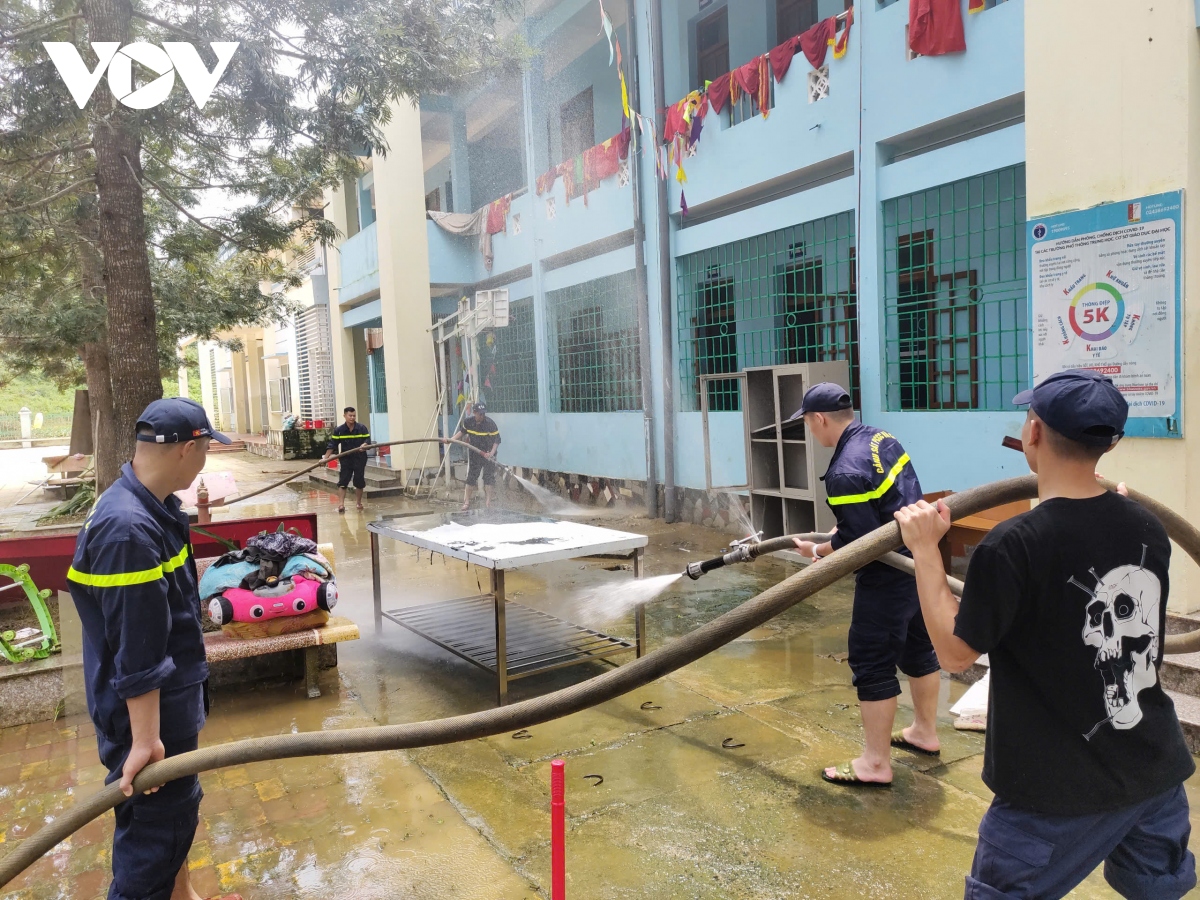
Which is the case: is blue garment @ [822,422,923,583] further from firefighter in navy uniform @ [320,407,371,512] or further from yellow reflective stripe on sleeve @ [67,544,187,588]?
firefighter in navy uniform @ [320,407,371,512]

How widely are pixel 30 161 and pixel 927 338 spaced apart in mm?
8138

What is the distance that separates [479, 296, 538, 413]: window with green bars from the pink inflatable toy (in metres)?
9.80

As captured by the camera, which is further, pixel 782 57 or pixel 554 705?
pixel 782 57

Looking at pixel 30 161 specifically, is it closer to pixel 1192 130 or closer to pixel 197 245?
pixel 197 245

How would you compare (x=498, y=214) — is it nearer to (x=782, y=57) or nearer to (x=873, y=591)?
(x=782, y=57)

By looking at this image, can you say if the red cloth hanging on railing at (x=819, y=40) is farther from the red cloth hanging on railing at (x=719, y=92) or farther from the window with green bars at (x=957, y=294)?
the window with green bars at (x=957, y=294)

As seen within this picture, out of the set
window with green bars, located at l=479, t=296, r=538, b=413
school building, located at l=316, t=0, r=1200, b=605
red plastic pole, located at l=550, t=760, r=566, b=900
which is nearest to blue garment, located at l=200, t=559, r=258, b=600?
red plastic pole, located at l=550, t=760, r=566, b=900

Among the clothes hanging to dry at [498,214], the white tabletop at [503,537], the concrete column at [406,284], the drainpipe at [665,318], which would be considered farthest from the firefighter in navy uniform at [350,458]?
the white tabletop at [503,537]

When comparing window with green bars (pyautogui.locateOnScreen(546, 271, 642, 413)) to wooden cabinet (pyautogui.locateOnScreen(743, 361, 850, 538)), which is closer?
wooden cabinet (pyautogui.locateOnScreen(743, 361, 850, 538))

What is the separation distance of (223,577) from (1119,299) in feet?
17.9

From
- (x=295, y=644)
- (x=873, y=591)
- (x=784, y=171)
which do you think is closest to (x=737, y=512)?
(x=784, y=171)

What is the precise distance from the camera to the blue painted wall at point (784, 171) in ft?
23.2

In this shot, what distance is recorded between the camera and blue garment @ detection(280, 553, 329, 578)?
5199 mm

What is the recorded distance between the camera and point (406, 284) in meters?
16.6
